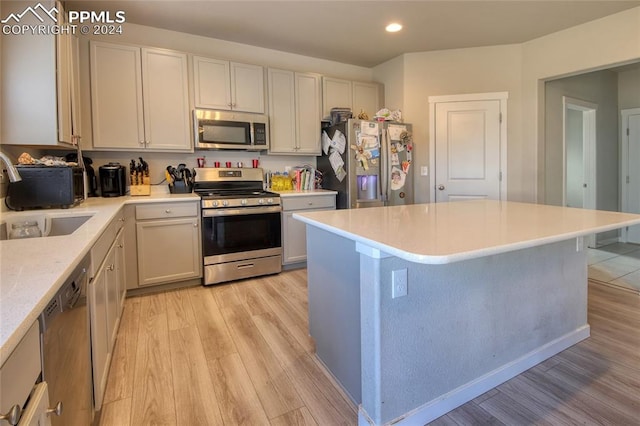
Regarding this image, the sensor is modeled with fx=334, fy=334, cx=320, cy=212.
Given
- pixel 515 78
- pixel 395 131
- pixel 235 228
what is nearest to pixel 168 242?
pixel 235 228

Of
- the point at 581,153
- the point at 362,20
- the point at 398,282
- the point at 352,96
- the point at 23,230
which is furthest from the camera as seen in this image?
the point at 581,153

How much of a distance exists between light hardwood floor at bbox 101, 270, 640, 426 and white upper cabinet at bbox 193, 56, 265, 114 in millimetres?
2107

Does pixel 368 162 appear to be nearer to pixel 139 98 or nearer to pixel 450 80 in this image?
pixel 450 80

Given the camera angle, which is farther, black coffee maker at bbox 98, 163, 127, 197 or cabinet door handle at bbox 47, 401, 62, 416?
black coffee maker at bbox 98, 163, 127, 197

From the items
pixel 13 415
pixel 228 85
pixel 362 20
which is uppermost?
pixel 362 20

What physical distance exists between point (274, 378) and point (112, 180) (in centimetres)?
241

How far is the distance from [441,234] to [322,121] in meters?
3.06

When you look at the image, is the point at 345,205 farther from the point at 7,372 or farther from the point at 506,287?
the point at 7,372

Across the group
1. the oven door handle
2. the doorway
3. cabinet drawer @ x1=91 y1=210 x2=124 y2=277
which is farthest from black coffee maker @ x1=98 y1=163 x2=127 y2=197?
the doorway

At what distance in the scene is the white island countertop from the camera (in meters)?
1.11

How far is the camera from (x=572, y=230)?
1.39 meters

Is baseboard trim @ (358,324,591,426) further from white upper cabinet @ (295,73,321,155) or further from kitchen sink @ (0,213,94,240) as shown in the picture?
white upper cabinet @ (295,73,321,155)

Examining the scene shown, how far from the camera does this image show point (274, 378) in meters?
1.84

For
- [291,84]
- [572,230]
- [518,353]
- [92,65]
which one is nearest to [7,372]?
[572,230]
